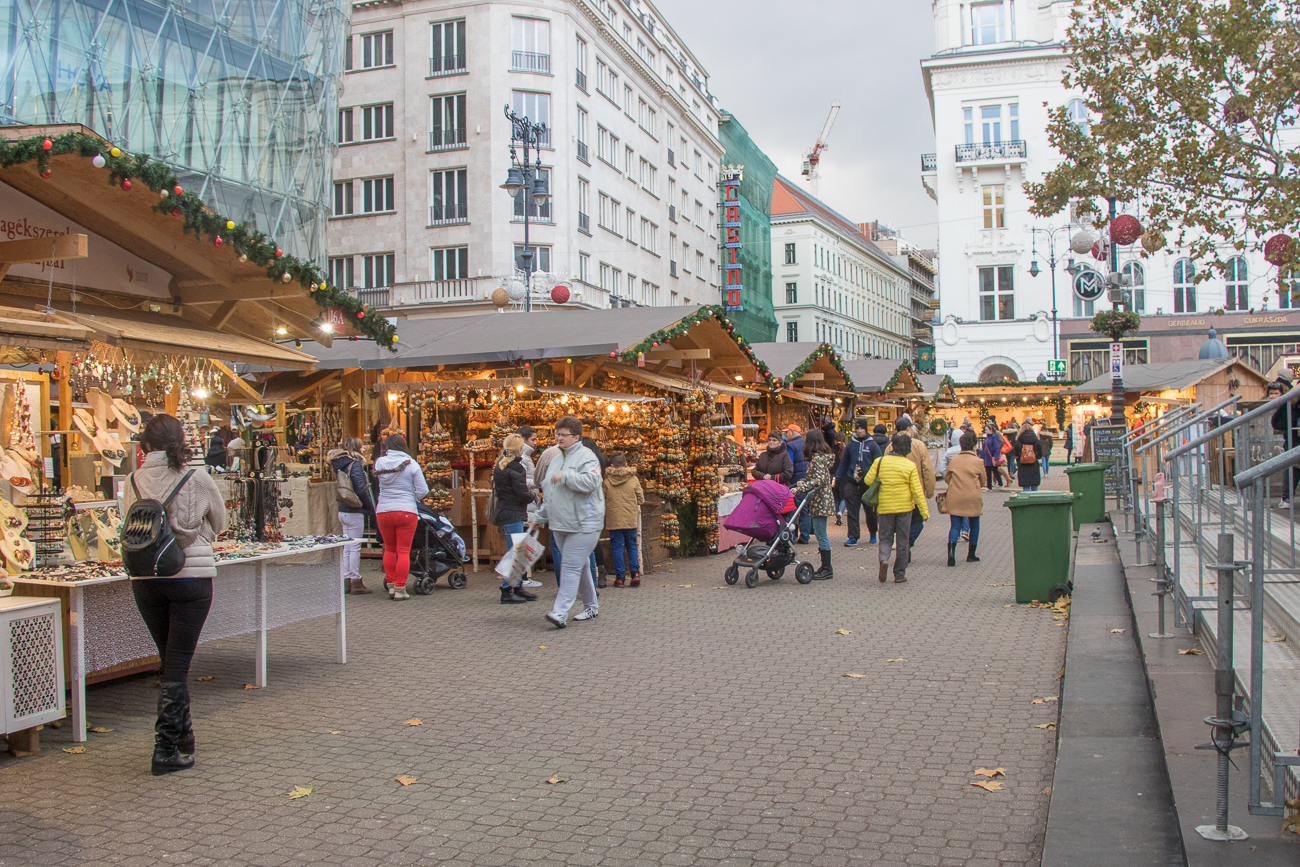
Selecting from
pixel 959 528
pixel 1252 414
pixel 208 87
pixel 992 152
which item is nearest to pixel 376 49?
pixel 208 87

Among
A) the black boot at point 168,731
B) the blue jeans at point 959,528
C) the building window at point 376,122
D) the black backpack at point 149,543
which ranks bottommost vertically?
the black boot at point 168,731

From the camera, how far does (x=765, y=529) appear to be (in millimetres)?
12367

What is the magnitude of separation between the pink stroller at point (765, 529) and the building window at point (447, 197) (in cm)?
3222

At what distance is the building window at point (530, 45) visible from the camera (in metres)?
42.9

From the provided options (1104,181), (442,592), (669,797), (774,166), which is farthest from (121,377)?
(774,166)

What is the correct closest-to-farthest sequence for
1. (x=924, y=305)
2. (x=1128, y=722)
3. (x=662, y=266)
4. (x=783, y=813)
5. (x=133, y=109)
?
(x=783, y=813), (x=1128, y=722), (x=133, y=109), (x=662, y=266), (x=924, y=305)

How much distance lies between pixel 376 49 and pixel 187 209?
40338 mm

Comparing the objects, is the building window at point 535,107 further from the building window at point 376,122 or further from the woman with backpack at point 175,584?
the woman with backpack at point 175,584

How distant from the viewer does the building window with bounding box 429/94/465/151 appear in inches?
1674

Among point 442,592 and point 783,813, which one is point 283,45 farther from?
point 783,813

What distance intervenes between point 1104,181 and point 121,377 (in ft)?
31.6

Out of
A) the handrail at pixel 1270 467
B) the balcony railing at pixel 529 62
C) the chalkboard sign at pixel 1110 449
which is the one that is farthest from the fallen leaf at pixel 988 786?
the balcony railing at pixel 529 62

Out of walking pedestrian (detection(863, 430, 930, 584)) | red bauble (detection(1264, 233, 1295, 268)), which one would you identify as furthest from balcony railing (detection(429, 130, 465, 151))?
red bauble (detection(1264, 233, 1295, 268))

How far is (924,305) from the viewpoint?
425 feet
